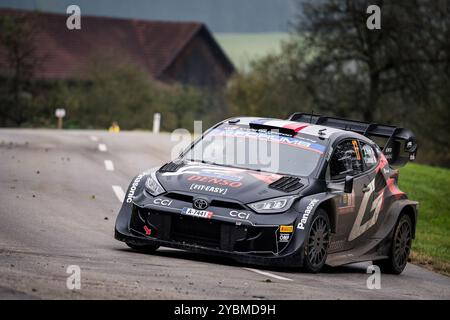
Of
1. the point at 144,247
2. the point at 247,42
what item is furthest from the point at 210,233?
the point at 247,42

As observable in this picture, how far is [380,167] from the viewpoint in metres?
13.2

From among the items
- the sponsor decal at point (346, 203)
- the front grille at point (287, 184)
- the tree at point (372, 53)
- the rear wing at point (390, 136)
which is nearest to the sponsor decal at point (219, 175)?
the front grille at point (287, 184)

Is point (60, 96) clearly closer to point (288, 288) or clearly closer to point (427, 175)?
point (427, 175)

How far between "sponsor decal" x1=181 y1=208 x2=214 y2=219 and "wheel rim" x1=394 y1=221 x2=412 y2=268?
3027mm

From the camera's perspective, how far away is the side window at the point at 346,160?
12.3m

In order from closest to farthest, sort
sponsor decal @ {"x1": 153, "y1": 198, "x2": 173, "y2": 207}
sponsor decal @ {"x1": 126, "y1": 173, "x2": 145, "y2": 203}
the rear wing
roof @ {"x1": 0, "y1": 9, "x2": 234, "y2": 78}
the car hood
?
the car hood
sponsor decal @ {"x1": 153, "y1": 198, "x2": 173, "y2": 207}
sponsor decal @ {"x1": 126, "y1": 173, "x2": 145, "y2": 203}
the rear wing
roof @ {"x1": 0, "y1": 9, "x2": 234, "y2": 78}

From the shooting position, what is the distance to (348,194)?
12070 millimetres

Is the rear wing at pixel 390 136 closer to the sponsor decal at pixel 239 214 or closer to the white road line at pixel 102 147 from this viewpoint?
the sponsor decal at pixel 239 214

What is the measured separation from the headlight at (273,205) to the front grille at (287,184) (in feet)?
0.62

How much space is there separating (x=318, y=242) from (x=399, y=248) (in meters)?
2.25

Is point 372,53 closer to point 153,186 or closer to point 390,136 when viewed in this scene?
point 390,136

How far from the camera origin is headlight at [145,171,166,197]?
37.7 feet

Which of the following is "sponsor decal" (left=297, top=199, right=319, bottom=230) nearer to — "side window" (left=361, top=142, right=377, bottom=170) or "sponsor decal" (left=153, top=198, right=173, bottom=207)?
"sponsor decal" (left=153, top=198, right=173, bottom=207)

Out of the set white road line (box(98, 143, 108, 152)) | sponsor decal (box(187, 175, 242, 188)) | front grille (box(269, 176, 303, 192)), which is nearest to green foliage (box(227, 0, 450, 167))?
white road line (box(98, 143, 108, 152))
